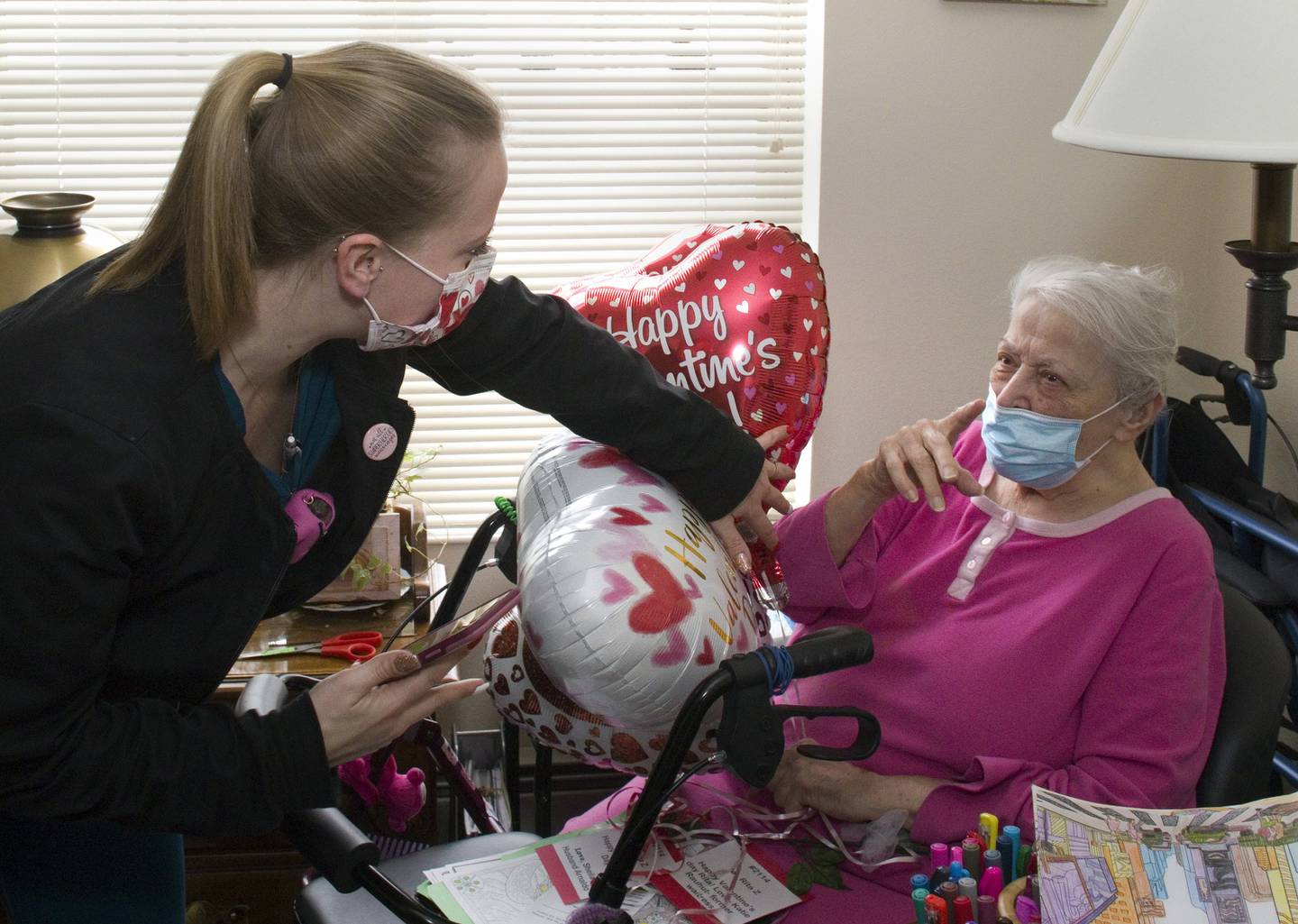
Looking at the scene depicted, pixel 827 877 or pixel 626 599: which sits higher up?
pixel 626 599

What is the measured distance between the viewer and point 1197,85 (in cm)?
165

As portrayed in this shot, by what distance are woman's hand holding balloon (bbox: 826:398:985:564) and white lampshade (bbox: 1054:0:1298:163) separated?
427 mm

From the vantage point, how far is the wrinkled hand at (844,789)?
5.09ft

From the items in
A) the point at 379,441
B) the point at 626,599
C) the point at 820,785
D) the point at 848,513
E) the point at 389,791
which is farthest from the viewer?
the point at 389,791

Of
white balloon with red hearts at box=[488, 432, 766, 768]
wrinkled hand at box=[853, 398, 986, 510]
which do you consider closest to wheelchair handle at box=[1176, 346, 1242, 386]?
wrinkled hand at box=[853, 398, 986, 510]

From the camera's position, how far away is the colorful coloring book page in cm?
114

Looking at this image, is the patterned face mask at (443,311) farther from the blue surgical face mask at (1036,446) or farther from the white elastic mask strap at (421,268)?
the blue surgical face mask at (1036,446)

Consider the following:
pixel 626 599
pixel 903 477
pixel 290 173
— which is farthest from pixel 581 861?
pixel 290 173

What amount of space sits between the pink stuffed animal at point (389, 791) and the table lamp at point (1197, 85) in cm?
134

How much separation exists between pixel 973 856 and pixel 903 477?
19.1 inches

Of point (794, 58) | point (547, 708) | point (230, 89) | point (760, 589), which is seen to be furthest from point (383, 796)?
point (794, 58)

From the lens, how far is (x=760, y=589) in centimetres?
174

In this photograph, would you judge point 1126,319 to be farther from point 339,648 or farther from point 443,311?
point 339,648

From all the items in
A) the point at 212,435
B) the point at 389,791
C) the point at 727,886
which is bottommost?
the point at 389,791
